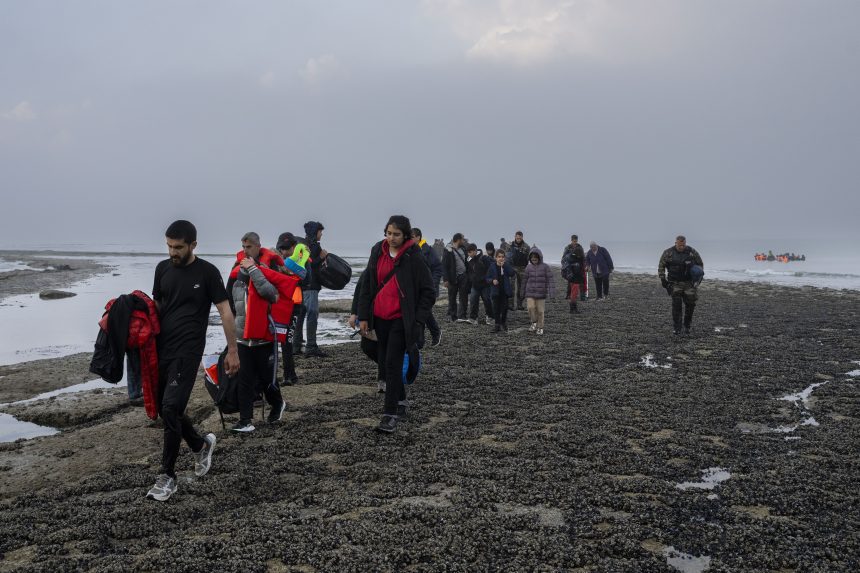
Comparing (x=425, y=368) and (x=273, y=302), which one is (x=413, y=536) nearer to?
(x=273, y=302)

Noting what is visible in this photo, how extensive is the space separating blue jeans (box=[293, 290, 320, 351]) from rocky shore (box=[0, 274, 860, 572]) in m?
1.07

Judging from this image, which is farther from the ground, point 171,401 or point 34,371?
point 171,401

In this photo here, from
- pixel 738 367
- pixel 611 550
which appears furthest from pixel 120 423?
pixel 738 367

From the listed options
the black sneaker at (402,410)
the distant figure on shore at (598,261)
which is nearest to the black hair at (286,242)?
the black sneaker at (402,410)

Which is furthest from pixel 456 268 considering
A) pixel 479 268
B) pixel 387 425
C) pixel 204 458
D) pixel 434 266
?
pixel 204 458

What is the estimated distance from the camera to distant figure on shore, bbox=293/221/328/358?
1129cm

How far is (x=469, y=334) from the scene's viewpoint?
54.6 feet

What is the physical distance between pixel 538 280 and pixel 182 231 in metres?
12.1

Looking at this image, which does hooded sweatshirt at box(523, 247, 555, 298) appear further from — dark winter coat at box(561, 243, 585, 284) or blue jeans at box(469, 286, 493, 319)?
dark winter coat at box(561, 243, 585, 284)

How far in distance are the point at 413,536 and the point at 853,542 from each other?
3353 millimetres

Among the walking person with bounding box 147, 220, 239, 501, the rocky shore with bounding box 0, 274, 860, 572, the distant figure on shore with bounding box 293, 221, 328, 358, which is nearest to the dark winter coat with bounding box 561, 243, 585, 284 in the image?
the rocky shore with bounding box 0, 274, 860, 572

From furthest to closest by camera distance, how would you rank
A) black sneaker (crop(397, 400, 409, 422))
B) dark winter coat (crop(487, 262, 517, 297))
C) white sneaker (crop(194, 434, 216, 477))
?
dark winter coat (crop(487, 262, 517, 297)) → black sneaker (crop(397, 400, 409, 422)) → white sneaker (crop(194, 434, 216, 477))

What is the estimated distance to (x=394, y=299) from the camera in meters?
7.35

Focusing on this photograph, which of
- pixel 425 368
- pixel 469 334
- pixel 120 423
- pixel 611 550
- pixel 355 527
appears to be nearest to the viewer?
pixel 611 550
